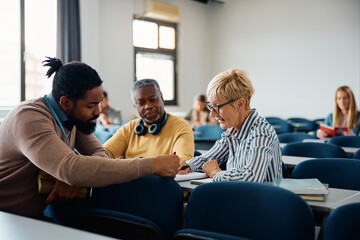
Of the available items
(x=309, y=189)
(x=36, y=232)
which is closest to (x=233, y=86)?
(x=309, y=189)

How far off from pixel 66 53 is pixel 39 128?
5.47m

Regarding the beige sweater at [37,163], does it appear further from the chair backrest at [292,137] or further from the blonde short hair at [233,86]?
the chair backrest at [292,137]

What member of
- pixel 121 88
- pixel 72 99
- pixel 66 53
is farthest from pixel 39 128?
pixel 121 88

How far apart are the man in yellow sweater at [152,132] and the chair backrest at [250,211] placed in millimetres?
1097

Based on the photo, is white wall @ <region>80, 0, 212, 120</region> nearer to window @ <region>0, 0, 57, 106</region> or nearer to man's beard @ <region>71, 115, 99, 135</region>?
window @ <region>0, 0, 57, 106</region>

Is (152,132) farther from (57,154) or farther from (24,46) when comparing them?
(24,46)

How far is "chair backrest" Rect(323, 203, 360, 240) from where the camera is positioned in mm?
1299

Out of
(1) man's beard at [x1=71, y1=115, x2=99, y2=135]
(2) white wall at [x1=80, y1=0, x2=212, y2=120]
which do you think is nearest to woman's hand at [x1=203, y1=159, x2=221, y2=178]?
(1) man's beard at [x1=71, y1=115, x2=99, y2=135]

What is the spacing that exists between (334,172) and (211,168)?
72cm

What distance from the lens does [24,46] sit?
6434mm

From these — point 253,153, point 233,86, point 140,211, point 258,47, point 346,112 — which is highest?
point 258,47

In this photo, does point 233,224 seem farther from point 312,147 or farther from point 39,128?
point 312,147

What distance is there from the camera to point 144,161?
68.4 inches

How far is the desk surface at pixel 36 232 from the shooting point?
1.21 meters
